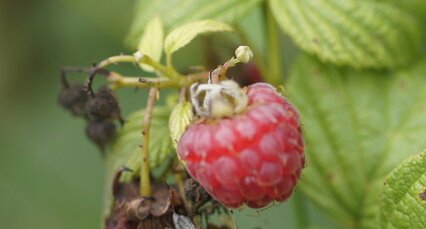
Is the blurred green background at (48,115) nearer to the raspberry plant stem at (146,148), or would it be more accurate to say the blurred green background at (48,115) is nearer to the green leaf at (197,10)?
the green leaf at (197,10)

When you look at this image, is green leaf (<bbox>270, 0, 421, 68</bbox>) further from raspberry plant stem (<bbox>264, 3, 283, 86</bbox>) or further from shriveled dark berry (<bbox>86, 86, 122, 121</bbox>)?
shriveled dark berry (<bbox>86, 86, 122, 121</bbox>)

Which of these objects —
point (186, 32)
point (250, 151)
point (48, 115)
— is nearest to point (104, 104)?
point (186, 32)

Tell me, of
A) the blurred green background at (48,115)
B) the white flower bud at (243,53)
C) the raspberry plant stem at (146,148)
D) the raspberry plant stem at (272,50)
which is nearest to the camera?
the white flower bud at (243,53)

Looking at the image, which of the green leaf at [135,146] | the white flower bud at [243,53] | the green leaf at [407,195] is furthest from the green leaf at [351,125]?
the white flower bud at [243,53]

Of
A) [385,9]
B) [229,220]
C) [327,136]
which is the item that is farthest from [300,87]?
[229,220]

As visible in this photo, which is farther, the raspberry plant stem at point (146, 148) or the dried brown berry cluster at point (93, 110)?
the dried brown berry cluster at point (93, 110)

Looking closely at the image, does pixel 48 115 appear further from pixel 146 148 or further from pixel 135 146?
pixel 146 148
